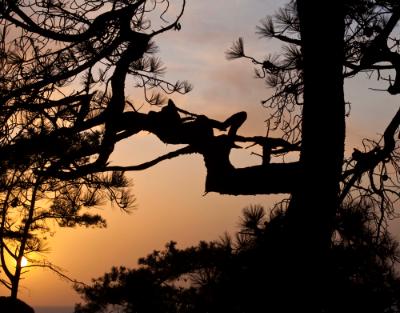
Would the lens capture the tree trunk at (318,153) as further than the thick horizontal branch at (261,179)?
No

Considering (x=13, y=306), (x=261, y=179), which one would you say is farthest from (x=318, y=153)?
(x=13, y=306)

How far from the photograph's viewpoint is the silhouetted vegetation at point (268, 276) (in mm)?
2520

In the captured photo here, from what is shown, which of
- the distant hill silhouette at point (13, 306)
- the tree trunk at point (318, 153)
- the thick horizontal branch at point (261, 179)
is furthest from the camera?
the distant hill silhouette at point (13, 306)

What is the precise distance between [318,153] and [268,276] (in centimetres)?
64

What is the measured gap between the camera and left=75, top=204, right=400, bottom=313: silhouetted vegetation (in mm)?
2520

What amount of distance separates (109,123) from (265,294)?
1207 millimetres

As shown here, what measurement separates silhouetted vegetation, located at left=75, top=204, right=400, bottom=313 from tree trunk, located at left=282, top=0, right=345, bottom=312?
9cm

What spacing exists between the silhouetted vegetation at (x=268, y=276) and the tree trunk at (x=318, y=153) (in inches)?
3.4

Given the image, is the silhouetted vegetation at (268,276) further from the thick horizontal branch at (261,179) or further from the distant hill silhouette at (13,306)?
the distant hill silhouette at (13,306)

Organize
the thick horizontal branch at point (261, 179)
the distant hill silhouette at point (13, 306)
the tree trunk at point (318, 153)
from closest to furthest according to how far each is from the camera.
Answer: the tree trunk at point (318, 153) → the thick horizontal branch at point (261, 179) → the distant hill silhouette at point (13, 306)

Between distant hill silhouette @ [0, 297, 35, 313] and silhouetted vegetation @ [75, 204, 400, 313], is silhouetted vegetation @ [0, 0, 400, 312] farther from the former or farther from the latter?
distant hill silhouette @ [0, 297, 35, 313]

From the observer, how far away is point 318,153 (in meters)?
2.57

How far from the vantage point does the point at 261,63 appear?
13.8 ft

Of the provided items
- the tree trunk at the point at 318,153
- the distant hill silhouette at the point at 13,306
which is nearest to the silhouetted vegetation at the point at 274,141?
the tree trunk at the point at 318,153
